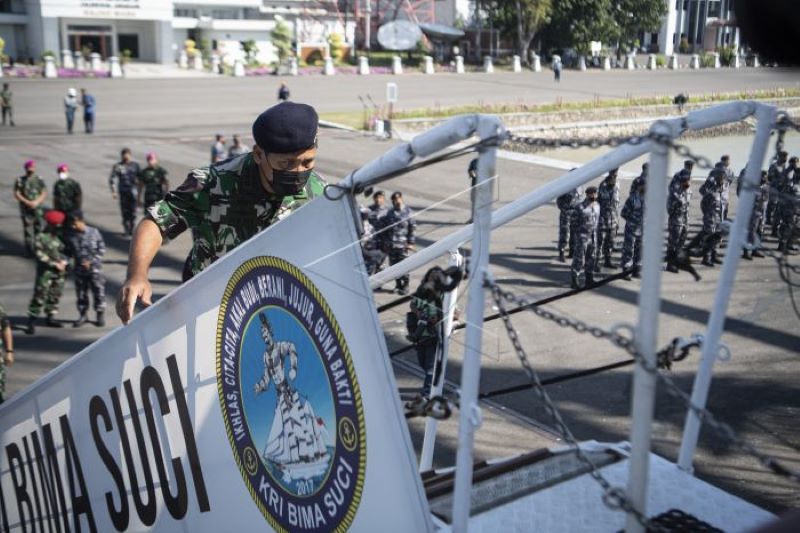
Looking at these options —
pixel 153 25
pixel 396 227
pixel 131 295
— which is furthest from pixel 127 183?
pixel 153 25

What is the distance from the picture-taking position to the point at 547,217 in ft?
60.1

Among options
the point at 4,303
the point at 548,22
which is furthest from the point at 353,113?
the point at 4,303

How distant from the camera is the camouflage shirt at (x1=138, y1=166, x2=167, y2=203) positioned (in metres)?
16.1

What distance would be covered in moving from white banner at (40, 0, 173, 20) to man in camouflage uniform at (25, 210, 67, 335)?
46433 millimetres

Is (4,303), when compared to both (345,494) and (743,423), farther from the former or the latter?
(345,494)

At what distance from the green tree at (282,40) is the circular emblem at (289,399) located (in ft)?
173

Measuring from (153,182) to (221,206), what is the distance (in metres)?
12.9

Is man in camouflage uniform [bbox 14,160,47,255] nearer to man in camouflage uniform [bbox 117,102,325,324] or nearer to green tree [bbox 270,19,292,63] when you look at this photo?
man in camouflage uniform [bbox 117,102,325,324]

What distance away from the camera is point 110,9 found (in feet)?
180

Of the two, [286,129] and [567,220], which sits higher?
[286,129]

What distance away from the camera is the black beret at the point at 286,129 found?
139 inches

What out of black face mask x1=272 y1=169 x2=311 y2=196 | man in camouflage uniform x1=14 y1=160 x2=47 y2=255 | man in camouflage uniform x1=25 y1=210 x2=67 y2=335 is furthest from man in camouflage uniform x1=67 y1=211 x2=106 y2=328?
black face mask x1=272 y1=169 x2=311 y2=196

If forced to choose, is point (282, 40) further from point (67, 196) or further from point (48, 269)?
point (48, 269)

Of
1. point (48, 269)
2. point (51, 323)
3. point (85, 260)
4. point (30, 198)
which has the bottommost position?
point (51, 323)
